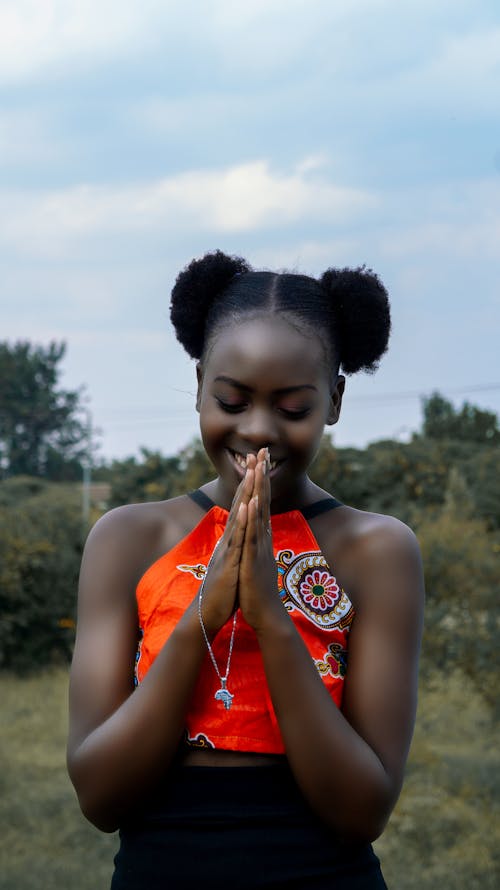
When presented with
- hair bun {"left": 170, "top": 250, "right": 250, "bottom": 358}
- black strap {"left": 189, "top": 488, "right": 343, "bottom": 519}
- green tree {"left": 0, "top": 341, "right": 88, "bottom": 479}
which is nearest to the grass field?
black strap {"left": 189, "top": 488, "right": 343, "bottom": 519}

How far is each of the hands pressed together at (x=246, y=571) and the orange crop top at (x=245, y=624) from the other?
111 millimetres

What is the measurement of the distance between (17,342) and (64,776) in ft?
118

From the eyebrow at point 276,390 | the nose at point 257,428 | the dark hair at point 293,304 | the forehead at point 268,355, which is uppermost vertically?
the dark hair at point 293,304

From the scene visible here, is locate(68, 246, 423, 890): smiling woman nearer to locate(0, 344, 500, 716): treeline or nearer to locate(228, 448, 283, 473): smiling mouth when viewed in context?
locate(228, 448, 283, 473): smiling mouth

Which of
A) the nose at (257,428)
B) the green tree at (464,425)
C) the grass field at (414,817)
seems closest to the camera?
the nose at (257,428)

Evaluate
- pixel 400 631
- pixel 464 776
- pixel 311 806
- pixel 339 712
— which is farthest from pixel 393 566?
pixel 464 776

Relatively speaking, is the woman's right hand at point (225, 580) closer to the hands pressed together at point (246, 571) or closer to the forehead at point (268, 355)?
→ the hands pressed together at point (246, 571)

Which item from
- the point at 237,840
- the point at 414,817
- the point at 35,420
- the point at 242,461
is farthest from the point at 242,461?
the point at 35,420

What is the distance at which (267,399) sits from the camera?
1.85m

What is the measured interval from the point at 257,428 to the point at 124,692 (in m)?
0.49

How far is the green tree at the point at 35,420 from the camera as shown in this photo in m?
42.1

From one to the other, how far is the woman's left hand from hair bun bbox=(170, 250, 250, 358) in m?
0.52

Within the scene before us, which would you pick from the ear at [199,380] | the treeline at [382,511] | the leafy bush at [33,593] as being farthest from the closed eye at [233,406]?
the leafy bush at [33,593]

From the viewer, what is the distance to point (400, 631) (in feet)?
6.00
